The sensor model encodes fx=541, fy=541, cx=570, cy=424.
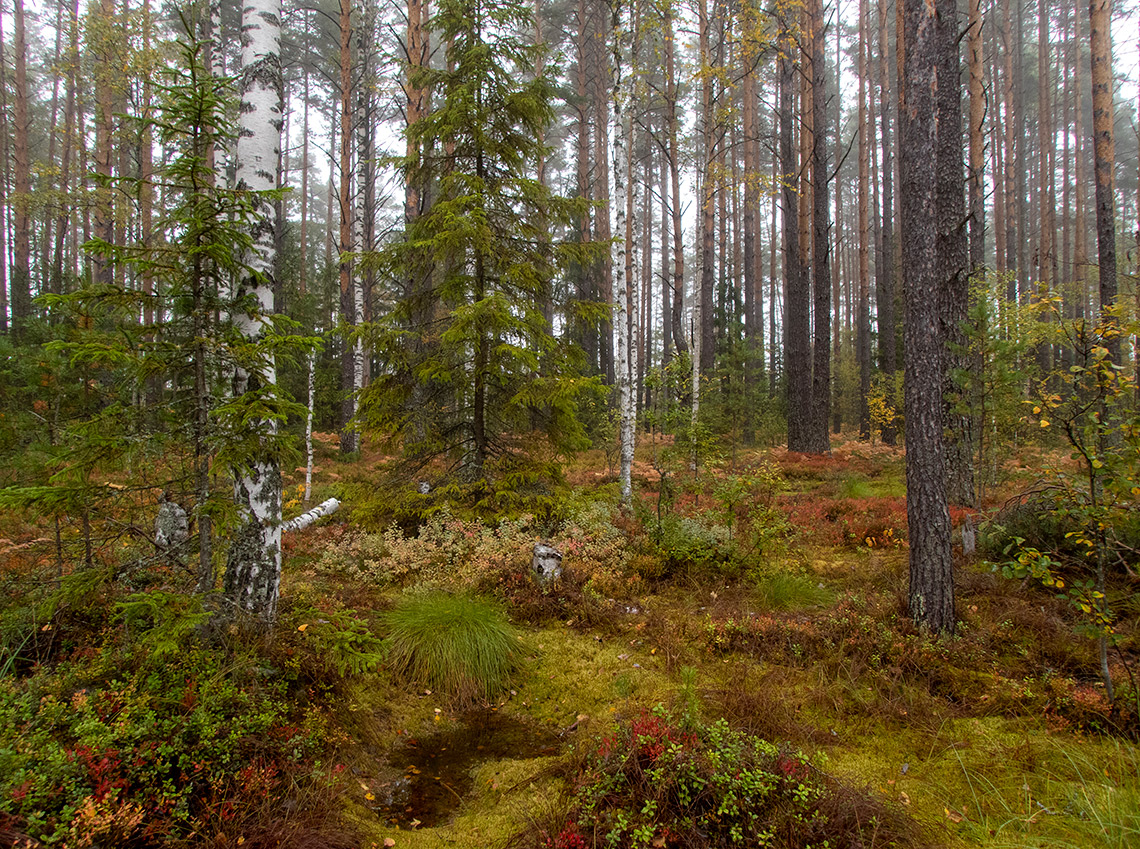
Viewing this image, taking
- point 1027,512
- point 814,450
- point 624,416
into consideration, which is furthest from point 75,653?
point 814,450

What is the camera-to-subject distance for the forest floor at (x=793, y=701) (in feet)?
10.4

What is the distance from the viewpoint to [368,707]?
431cm

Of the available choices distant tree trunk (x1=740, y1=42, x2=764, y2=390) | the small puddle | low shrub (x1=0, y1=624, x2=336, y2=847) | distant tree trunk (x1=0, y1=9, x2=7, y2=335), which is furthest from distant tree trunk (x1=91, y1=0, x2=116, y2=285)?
distant tree trunk (x1=740, y1=42, x2=764, y2=390)

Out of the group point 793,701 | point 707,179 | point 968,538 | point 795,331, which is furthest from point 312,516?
point 795,331

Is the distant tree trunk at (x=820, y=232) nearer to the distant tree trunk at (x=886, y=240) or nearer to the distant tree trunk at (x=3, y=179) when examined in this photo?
the distant tree trunk at (x=886, y=240)

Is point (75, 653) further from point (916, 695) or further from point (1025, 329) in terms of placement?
point (1025, 329)

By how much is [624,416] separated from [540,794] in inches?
264

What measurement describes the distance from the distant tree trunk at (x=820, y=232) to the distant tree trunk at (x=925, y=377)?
9.22 meters

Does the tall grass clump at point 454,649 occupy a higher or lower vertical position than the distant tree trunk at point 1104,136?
lower

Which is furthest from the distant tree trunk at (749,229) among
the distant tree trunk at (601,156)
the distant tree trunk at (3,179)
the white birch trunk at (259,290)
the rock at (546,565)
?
the distant tree trunk at (3,179)

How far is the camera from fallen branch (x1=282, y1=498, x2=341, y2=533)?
8.24 metres

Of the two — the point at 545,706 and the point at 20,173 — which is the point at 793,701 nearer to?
the point at 545,706

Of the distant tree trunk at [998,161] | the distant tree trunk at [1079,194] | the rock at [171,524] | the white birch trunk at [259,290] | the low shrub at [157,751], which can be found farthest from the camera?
the distant tree trunk at [1079,194]

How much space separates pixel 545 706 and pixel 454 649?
94cm
